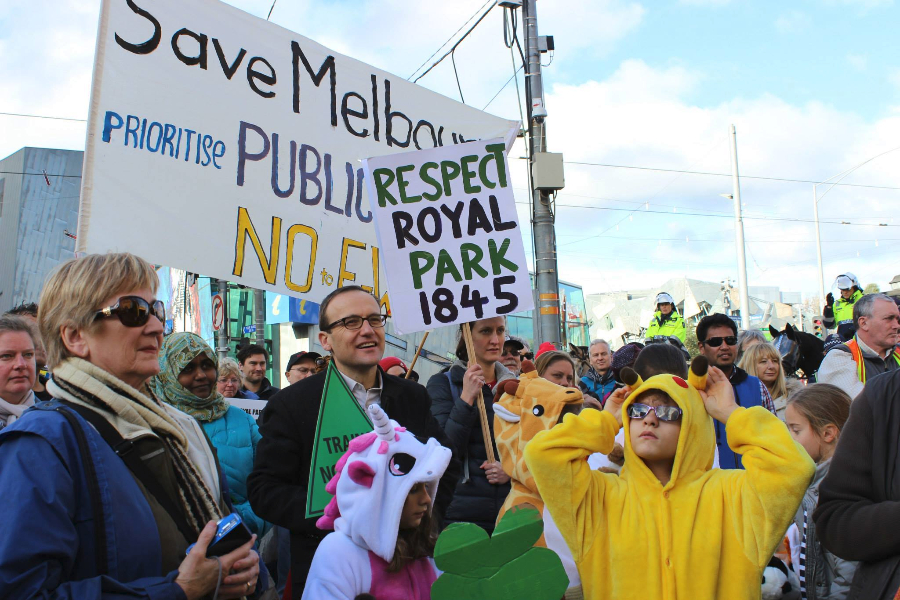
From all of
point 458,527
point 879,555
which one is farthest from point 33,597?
point 879,555

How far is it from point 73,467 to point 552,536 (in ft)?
6.07

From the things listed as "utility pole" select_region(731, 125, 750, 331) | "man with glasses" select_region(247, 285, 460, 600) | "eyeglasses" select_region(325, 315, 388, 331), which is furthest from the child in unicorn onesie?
"utility pole" select_region(731, 125, 750, 331)

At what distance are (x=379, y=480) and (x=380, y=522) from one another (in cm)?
13

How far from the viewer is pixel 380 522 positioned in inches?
90.1

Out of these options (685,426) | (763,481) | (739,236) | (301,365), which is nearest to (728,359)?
(685,426)

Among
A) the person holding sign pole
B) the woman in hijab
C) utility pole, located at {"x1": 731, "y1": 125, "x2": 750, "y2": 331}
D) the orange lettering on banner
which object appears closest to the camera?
the person holding sign pole

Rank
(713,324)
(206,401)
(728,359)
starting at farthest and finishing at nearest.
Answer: (713,324)
(728,359)
(206,401)

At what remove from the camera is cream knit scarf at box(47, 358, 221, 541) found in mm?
1963

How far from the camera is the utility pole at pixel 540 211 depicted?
8312 mm

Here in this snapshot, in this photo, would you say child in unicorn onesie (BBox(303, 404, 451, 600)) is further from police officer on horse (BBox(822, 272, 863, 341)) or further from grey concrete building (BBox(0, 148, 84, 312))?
grey concrete building (BBox(0, 148, 84, 312))

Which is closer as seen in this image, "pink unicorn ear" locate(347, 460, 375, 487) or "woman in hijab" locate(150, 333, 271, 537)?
"pink unicorn ear" locate(347, 460, 375, 487)

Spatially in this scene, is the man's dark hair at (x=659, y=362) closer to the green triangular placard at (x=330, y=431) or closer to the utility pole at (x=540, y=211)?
the green triangular placard at (x=330, y=431)

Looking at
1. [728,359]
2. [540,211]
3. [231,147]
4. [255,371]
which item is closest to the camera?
[231,147]

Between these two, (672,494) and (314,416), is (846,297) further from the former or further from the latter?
(314,416)
